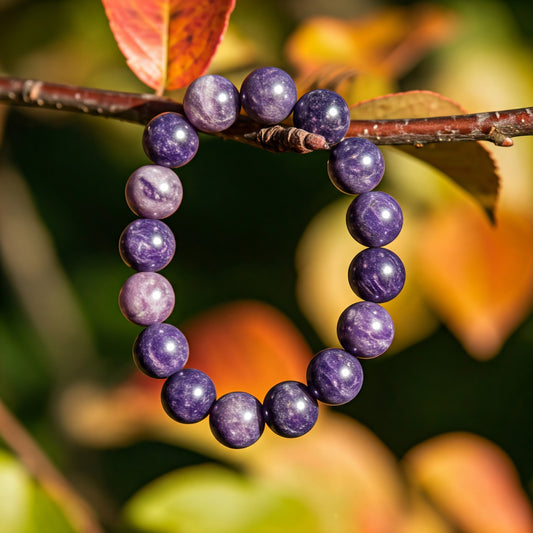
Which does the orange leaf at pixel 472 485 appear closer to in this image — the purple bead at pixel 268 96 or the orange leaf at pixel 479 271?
the orange leaf at pixel 479 271

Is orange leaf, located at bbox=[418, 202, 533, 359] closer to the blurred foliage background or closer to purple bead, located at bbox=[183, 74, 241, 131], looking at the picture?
the blurred foliage background

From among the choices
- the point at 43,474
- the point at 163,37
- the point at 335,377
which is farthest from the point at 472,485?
the point at 163,37

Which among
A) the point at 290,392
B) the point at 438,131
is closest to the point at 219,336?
the point at 290,392

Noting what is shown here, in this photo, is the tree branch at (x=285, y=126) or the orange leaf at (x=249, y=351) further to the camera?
the orange leaf at (x=249, y=351)

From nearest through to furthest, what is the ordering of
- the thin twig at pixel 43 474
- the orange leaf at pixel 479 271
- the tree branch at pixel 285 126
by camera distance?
the tree branch at pixel 285 126 < the thin twig at pixel 43 474 < the orange leaf at pixel 479 271

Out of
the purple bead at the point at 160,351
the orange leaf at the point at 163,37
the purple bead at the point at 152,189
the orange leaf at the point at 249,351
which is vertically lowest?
the orange leaf at the point at 249,351

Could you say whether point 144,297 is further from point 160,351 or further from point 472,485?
point 472,485

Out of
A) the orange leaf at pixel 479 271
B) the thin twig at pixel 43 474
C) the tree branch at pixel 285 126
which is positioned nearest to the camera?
the tree branch at pixel 285 126

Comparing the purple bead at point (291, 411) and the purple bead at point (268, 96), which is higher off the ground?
the purple bead at point (268, 96)

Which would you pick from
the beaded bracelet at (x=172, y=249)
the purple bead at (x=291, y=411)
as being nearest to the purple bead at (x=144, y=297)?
the beaded bracelet at (x=172, y=249)
